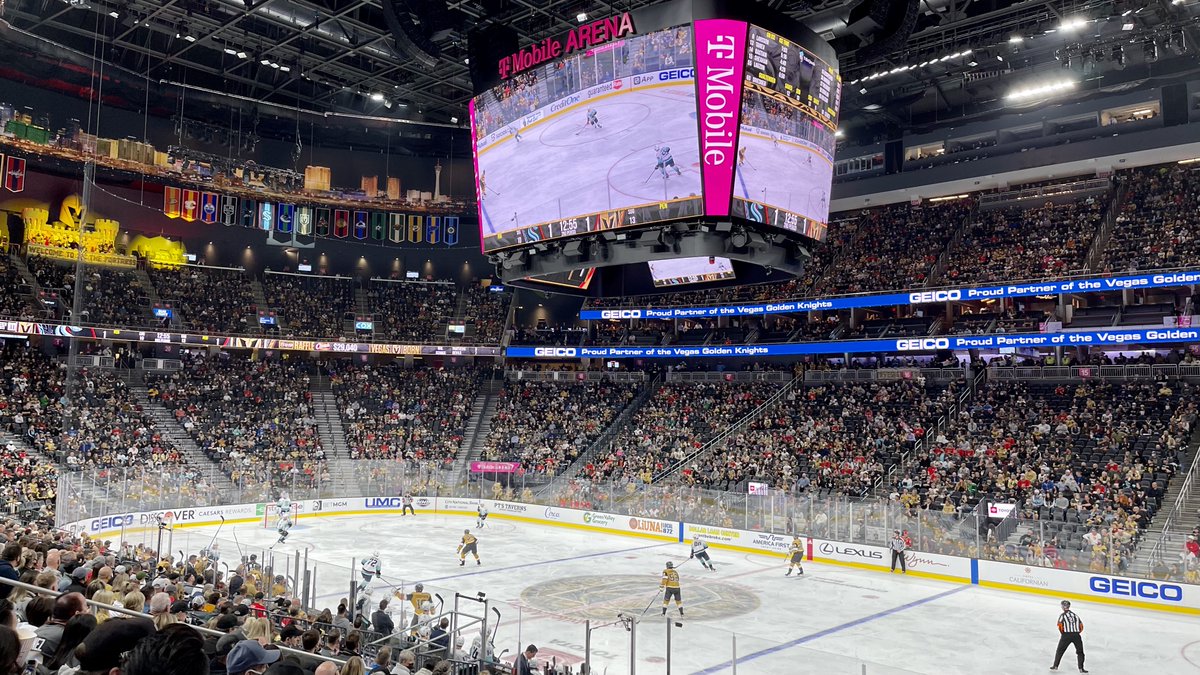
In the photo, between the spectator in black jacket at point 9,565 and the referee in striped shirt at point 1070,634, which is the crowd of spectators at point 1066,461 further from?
the spectator in black jacket at point 9,565

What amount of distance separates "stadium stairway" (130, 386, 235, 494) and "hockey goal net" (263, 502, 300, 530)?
147 cm

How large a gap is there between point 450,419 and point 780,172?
29903 millimetres

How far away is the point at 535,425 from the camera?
40.9m

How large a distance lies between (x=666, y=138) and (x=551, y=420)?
88.6 ft

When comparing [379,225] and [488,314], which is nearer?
[379,225]

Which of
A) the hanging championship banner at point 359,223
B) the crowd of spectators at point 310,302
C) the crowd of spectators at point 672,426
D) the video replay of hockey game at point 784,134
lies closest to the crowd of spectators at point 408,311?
the crowd of spectators at point 310,302

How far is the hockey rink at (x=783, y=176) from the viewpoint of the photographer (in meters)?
15.1

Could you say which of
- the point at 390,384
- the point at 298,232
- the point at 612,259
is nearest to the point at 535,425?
the point at 390,384

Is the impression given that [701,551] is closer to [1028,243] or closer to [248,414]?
[1028,243]

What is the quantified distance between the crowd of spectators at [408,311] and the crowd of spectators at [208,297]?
22.0 ft

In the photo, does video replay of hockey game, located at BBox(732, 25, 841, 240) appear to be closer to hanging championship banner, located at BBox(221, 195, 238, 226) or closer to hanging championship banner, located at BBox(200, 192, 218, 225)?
hanging championship banner, located at BBox(221, 195, 238, 226)

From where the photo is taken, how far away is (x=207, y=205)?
134 feet

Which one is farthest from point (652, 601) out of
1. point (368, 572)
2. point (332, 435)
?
point (332, 435)

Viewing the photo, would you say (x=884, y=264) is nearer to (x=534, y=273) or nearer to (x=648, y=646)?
(x=534, y=273)
